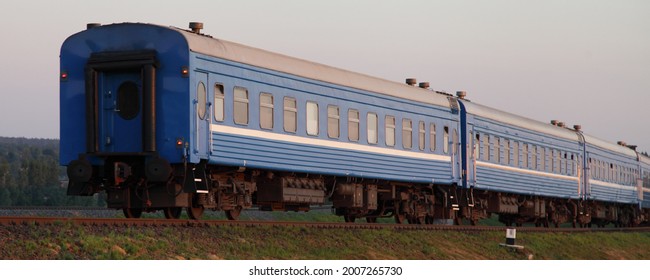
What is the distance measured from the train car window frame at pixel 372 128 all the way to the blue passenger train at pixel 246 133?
0.16 feet

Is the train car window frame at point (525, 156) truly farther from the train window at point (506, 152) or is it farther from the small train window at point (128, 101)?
the small train window at point (128, 101)

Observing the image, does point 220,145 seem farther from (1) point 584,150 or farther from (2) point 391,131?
(1) point 584,150

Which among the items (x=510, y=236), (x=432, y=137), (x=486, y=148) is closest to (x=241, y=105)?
(x=510, y=236)

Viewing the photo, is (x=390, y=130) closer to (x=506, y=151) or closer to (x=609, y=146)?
(x=506, y=151)

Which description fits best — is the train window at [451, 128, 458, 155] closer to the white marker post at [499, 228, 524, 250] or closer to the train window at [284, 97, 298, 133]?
the white marker post at [499, 228, 524, 250]

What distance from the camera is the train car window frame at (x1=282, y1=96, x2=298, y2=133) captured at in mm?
23812

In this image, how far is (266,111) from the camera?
23.1 meters

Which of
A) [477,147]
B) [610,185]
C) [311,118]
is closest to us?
[311,118]

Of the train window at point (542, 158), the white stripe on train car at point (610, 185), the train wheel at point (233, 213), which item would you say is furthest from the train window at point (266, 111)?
the white stripe on train car at point (610, 185)

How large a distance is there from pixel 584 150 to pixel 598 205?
3313mm

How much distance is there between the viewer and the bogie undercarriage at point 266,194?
2100cm

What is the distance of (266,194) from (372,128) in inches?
187

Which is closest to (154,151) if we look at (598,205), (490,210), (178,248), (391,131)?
(178,248)

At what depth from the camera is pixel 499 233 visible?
30672mm
